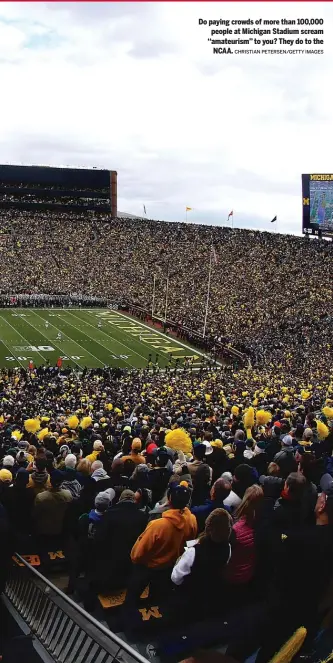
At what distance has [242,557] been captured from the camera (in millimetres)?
4555

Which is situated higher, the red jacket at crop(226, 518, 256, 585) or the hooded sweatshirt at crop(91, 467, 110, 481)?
the red jacket at crop(226, 518, 256, 585)

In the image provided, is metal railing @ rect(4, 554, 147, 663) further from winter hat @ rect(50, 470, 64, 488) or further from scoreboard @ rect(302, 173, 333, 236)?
scoreboard @ rect(302, 173, 333, 236)

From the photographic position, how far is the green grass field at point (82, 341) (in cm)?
3809

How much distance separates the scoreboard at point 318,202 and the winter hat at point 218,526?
5805 centimetres

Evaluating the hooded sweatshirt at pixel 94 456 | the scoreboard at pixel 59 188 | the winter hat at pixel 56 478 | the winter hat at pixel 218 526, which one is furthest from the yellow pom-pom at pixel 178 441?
the scoreboard at pixel 59 188

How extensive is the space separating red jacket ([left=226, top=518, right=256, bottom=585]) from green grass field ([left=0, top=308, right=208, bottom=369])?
105 feet

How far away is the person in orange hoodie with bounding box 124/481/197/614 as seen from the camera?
4.57 metres

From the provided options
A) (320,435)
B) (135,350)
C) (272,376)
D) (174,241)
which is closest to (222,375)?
(272,376)

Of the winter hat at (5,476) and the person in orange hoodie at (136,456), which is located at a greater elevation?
the winter hat at (5,476)

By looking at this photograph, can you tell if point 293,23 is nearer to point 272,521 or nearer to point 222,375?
point 222,375

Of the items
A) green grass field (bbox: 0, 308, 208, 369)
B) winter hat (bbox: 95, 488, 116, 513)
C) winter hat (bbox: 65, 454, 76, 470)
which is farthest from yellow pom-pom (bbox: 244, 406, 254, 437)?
green grass field (bbox: 0, 308, 208, 369)

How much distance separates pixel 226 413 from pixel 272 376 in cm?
1230

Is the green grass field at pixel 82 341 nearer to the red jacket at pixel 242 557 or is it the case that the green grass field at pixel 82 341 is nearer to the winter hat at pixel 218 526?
the red jacket at pixel 242 557

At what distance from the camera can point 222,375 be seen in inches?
1182
